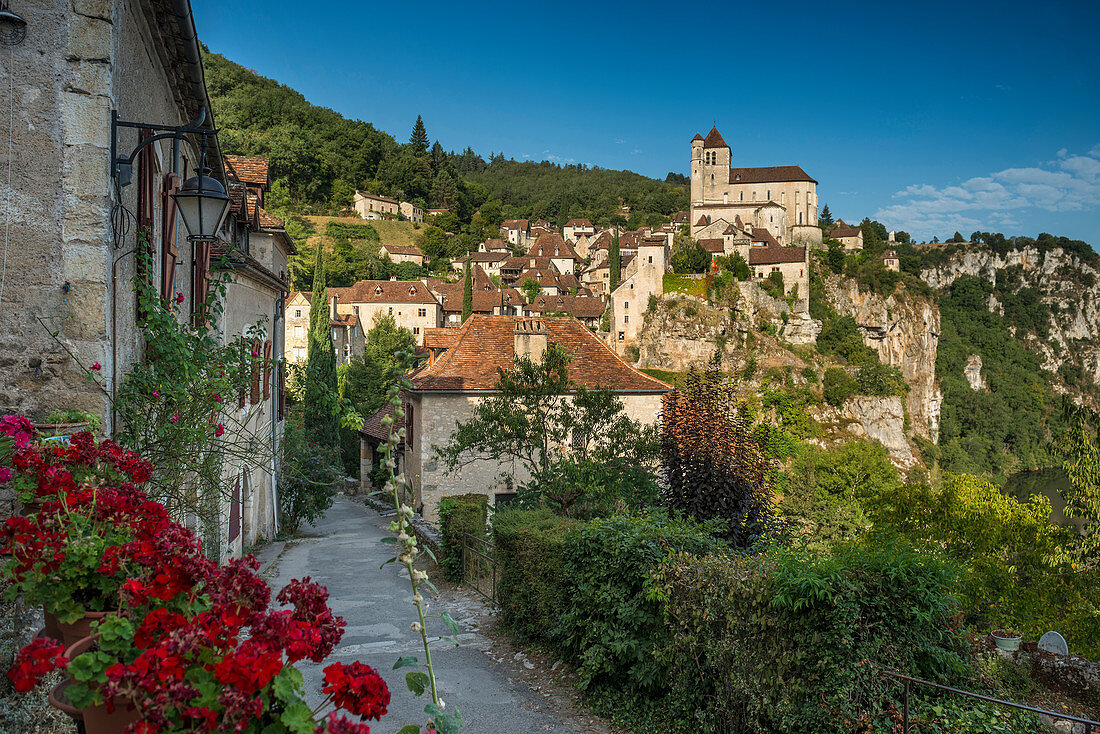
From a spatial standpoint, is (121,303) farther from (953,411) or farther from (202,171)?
(953,411)

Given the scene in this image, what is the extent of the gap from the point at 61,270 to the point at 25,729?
9.90 feet

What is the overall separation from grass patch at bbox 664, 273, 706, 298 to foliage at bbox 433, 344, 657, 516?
56.9m

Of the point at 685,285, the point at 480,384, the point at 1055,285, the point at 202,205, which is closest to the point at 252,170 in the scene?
the point at 480,384

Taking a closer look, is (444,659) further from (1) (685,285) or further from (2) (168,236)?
(1) (685,285)

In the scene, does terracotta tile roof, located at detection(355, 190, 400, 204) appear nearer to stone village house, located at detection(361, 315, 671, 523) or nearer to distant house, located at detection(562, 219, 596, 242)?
distant house, located at detection(562, 219, 596, 242)

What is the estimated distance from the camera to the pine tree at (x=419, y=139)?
13888 centimetres

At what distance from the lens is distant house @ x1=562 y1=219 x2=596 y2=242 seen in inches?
4951

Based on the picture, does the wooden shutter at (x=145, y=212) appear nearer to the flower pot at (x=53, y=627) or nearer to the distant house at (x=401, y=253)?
the flower pot at (x=53, y=627)

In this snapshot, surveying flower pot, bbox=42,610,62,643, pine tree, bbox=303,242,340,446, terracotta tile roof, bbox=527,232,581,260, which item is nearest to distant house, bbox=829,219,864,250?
terracotta tile roof, bbox=527,232,581,260

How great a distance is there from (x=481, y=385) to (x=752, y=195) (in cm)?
8556

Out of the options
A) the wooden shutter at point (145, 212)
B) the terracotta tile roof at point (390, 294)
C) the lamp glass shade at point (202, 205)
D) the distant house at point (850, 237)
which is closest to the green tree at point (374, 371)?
the terracotta tile roof at point (390, 294)

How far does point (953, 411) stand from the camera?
10019 cm

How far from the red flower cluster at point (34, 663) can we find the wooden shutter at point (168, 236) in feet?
18.1

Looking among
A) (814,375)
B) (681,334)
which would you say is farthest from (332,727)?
(814,375)
